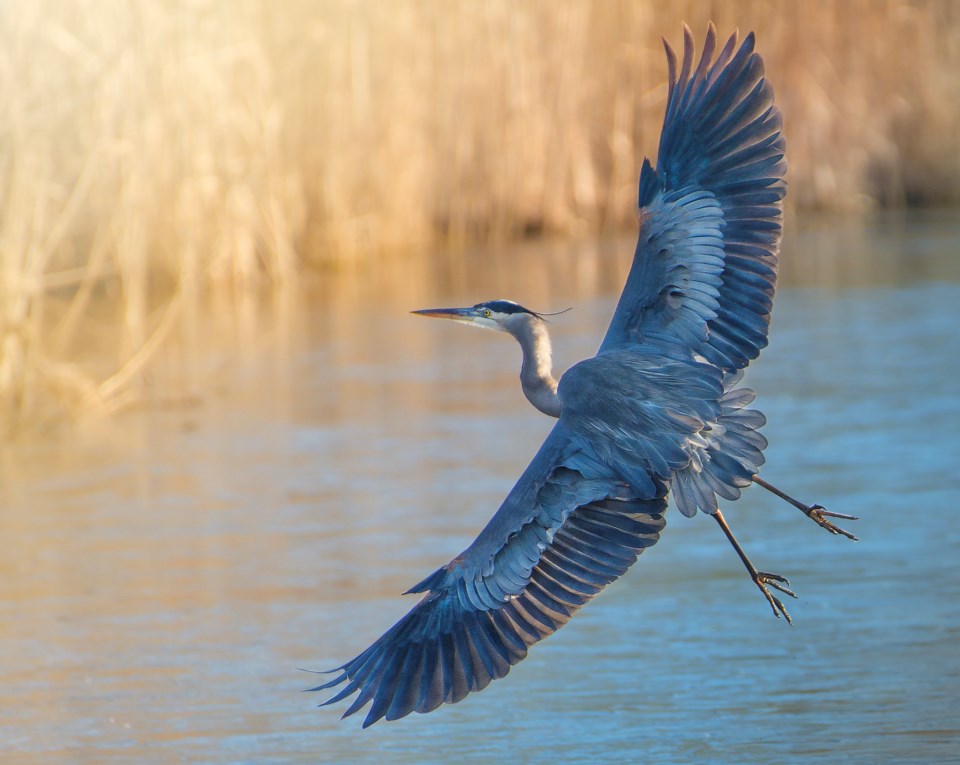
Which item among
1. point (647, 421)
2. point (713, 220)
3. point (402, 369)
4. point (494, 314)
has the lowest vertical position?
point (402, 369)

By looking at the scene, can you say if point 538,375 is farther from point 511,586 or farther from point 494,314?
point 511,586

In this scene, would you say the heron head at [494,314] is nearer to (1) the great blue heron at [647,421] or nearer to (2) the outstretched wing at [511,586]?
(1) the great blue heron at [647,421]

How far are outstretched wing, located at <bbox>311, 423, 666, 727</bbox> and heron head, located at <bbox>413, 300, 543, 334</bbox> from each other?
1020mm

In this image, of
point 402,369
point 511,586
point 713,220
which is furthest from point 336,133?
point 511,586

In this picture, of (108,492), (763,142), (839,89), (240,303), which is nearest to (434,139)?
(240,303)

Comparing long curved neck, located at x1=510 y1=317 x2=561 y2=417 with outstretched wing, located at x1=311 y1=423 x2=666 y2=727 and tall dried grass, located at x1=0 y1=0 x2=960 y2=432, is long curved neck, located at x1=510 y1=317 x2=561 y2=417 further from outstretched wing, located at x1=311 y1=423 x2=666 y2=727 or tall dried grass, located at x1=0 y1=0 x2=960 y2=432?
tall dried grass, located at x1=0 y1=0 x2=960 y2=432

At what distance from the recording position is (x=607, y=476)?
414 centimetres

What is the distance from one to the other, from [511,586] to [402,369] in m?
6.65

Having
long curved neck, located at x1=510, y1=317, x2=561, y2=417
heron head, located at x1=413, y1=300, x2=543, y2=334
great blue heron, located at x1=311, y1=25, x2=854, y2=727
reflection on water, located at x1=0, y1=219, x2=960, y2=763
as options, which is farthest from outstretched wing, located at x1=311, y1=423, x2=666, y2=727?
heron head, located at x1=413, y1=300, x2=543, y2=334

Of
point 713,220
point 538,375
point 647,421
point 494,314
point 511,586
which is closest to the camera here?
point 511,586

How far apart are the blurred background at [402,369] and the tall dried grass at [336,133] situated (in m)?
0.04

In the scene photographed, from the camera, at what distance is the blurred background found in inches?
190

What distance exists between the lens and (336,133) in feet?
45.9

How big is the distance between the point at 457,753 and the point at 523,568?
733mm
